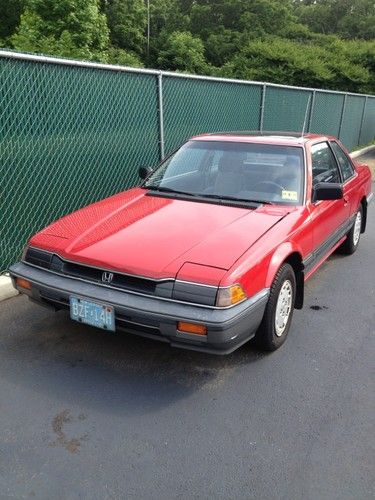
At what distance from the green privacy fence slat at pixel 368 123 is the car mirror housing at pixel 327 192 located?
48.2ft

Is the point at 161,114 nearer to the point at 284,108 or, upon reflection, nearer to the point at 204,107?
the point at 204,107

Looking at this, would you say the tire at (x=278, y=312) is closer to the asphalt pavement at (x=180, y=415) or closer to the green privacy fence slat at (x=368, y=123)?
the asphalt pavement at (x=180, y=415)

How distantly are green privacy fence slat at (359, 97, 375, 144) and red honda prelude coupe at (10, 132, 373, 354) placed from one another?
46.2ft

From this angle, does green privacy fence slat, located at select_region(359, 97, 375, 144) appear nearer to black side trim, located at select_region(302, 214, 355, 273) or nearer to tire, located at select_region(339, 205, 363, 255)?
tire, located at select_region(339, 205, 363, 255)

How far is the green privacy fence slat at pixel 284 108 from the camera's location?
947cm

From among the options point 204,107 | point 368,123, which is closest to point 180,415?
point 204,107

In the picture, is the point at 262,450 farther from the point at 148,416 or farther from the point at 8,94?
the point at 8,94

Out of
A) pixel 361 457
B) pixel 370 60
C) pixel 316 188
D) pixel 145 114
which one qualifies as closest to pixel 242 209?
pixel 316 188

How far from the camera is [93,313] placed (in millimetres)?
2961

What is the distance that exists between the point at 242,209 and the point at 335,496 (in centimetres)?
210

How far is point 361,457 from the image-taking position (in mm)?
2428

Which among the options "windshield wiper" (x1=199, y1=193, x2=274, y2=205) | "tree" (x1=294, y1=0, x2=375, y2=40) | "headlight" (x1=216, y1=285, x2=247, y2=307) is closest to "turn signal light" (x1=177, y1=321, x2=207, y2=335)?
"headlight" (x1=216, y1=285, x2=247, y2=307)

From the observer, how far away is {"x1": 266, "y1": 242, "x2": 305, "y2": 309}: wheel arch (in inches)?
122

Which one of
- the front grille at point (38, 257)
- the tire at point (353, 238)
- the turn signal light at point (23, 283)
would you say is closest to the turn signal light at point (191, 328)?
the front grille at point (38, 257)
